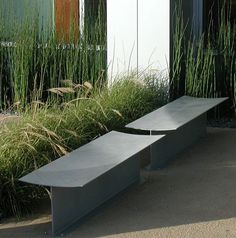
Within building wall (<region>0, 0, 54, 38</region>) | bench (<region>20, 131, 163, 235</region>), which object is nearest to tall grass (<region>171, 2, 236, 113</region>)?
building wall (<region>0, 0, 54, 38</region>)

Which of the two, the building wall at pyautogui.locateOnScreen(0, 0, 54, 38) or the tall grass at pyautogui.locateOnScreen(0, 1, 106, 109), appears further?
the building wall at pyautogui.locateOnScreen(0, 0, 54, 38)

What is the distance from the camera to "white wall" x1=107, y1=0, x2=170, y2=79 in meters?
8.00

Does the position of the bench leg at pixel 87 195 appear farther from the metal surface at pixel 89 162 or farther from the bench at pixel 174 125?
the bench at pixel 174 125

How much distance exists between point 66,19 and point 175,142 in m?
3.50

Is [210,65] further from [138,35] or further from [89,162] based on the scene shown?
[89,162]

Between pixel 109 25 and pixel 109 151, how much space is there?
11.3 feet

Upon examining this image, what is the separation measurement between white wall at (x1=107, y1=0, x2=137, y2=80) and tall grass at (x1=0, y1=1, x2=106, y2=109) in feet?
0.38

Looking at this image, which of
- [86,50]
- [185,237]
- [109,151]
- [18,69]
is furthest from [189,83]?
[185,237]

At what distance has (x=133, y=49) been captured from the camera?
323 inches

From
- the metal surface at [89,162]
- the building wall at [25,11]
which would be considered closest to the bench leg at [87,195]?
the metal surface at [89,162]

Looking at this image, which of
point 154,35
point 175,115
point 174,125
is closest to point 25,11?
point 154,35

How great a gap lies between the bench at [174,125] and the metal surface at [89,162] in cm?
45

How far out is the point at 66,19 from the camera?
30.7 ft

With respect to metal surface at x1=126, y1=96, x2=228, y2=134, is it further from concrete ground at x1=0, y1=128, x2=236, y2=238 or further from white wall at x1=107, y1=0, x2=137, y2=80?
white wall at x1=107, y1=0, x2=137, y2=80
